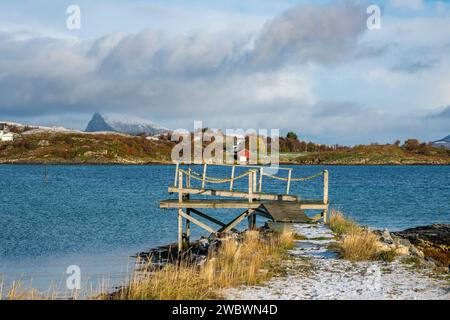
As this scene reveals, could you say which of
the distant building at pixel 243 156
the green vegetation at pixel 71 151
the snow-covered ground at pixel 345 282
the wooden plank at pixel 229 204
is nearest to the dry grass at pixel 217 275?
the snow-covered ground at pixel 345 282

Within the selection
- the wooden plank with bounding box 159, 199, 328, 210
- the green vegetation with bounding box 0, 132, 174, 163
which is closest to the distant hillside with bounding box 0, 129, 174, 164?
the green vegetation with bounding box 0, 132, 174, 163

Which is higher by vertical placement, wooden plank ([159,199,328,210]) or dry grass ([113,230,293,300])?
→ wooden plank ([159,199,328,210])

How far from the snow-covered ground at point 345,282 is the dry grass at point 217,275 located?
1.47ft

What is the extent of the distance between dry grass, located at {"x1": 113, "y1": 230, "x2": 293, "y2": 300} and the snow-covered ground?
449 millimetres

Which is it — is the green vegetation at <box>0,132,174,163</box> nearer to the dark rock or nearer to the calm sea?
the calm sea

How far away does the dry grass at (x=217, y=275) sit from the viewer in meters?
10.9

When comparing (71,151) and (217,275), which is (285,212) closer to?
(217,275)

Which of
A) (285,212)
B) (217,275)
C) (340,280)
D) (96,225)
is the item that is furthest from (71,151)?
(340,280)

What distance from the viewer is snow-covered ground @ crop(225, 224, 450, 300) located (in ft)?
36.2

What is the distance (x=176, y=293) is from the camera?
10.8m

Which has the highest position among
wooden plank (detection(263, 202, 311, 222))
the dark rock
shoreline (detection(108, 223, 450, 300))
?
wooden plank (detection(263, 202, 311, 222))

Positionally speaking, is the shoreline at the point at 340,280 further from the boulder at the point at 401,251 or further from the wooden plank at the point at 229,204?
the wooden plank at the point at 229,204
